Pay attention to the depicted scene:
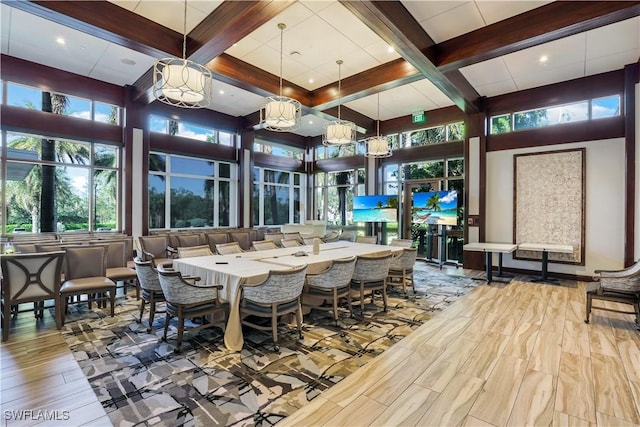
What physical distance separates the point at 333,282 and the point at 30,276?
353 cm

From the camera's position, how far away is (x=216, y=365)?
9.23 ft

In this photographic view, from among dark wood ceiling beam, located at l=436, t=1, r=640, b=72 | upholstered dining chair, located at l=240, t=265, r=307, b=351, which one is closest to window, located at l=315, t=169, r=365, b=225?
dark wood ceiling beam, located at l=436, t=1, r=640, b=72

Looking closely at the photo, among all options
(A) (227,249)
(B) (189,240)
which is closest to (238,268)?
(A) (227,249)

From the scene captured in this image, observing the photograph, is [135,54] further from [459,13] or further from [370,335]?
[370,335]

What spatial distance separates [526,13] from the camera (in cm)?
408

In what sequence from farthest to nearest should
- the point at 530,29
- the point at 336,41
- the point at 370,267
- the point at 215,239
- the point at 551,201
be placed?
the point at 215,239
the point at 551,201
the point at 336,41
the point at 370,267
the point at 530,29

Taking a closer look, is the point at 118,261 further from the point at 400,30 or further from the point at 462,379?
the point at 400,30

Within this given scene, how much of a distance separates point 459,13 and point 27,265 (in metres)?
6.24

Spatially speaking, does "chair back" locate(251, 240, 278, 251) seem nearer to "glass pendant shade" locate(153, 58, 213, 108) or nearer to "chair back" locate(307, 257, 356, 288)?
"chair back" locate(307, 257, 356, 288)

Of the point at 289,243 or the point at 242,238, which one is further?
the point at 242,238

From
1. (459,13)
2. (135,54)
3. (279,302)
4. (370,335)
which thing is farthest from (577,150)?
(135,54)

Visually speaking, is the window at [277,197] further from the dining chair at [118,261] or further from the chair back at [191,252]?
the chair back at [191,252]

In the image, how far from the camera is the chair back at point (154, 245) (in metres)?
6.01

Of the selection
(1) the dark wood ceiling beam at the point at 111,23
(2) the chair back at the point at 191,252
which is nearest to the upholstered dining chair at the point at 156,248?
(2) the chair back at the point at 191,252
